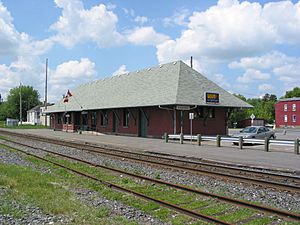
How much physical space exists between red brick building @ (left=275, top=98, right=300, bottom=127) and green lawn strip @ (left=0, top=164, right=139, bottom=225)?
7396cm

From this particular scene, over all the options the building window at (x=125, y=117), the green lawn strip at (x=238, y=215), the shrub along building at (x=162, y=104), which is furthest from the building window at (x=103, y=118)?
the green lawn strip at (x=238, y=215)

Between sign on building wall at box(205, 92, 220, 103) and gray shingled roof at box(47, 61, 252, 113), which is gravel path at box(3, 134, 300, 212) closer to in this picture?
gray shingled roof at box(47, 61, 252, 113)

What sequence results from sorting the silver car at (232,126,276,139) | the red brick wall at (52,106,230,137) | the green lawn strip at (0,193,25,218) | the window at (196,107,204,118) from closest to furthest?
the green lawn strip at (0,193,25,218)
the silver car at (232,126,276,139)
the red brick wall at (52,106,230,137)
the window at (196,107,204,118)

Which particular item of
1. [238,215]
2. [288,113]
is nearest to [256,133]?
[238,215]

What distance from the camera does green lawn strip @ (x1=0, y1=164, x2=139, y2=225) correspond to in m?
7.09

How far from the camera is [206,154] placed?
18719 millimetres

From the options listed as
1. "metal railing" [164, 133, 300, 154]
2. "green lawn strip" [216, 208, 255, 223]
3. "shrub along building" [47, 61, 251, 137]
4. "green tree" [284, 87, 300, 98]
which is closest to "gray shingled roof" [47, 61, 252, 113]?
"shrub along building" [47, 61, 251, 137]

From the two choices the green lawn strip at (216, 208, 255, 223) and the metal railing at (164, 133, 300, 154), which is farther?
the metal railing at (164, 133, 300, 154)

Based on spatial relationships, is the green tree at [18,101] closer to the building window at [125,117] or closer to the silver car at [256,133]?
the building window at [125,117]

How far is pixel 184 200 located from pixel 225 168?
18.3 ft

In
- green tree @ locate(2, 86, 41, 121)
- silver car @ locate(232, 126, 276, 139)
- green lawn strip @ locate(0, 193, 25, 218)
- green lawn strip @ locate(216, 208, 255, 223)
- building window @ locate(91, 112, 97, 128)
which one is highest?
green tree @ locate(2, 86, 41, 121)

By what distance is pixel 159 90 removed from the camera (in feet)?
106

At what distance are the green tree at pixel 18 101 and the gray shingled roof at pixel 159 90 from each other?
77.2 m

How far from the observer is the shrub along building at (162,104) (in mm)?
30016
